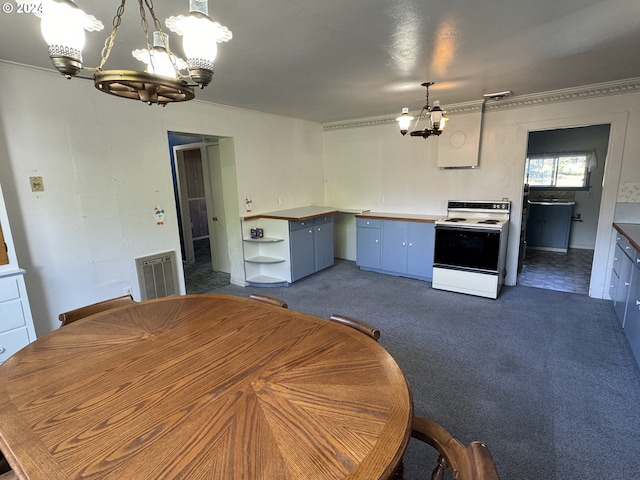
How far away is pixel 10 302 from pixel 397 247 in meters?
4.29

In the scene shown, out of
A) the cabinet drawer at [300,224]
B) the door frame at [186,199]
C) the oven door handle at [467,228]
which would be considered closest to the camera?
the oven door handle at [467,228]

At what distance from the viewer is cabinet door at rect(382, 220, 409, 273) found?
482 centimetres

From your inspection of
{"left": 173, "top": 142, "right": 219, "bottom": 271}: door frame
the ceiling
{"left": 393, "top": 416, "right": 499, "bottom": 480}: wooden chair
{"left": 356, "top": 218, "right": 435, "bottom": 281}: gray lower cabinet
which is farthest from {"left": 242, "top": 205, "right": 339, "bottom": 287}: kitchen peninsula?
{"left": 393, "top": 416, "right": 499, "bottom": 480}: wooden chair

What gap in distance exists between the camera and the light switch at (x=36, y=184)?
2688 millimetres

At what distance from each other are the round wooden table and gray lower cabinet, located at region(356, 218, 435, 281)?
3.37 m

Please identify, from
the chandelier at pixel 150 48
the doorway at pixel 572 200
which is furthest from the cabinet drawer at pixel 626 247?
the chandelier at pixel 150 48

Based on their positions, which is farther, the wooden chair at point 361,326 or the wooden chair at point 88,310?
the wooden chair at point 88,310

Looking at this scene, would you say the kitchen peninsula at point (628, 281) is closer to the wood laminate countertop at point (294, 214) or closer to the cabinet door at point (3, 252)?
the wood laminate countertop at point (294, 214)

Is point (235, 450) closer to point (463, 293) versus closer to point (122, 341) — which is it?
point (122, 341)

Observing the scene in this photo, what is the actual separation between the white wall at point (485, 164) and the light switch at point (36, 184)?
4.20 m

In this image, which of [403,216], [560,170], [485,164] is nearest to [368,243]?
[403,216]

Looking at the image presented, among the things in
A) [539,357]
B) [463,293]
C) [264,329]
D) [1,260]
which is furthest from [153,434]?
[463,293]

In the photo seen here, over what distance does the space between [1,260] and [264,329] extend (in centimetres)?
218

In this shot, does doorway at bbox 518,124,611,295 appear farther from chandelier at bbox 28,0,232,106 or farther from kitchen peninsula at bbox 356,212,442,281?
chandelier at bbox 28,0,232,106
